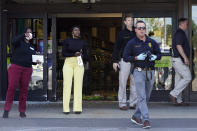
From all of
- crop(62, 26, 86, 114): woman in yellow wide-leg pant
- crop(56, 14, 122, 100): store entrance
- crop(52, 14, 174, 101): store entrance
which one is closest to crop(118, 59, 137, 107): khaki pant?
crop(62, 26, 86, 114): woman in yellow wide-leg pant

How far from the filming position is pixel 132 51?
750 centimetres

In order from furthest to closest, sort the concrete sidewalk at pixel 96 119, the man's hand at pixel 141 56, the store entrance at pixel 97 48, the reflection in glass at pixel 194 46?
1. the store entrance at pixel 97 48
2. the reflection in glass at pixel 194 46
3. the concrete sidewalk at pixel 96 119
4. the man's hand at pixel 141 56

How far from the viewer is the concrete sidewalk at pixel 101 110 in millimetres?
8844

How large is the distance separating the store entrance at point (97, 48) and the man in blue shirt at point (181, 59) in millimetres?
2533

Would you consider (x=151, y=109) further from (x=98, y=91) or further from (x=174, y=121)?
(x=98, y=91)

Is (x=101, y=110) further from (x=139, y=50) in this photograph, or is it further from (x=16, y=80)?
(x=139, y=50)

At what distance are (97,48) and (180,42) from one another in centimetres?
407

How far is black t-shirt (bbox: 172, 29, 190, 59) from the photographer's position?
31.9ft

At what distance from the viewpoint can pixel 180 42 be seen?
9.70 meters

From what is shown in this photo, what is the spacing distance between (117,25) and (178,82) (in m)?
3.87

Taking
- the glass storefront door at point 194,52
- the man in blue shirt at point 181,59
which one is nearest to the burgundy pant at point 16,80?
the man in blue shirt at point 181,59

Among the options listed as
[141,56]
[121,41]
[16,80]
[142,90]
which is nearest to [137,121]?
[142,90]

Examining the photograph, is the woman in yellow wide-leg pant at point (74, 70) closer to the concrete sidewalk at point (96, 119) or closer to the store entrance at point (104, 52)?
the concrete sidewalk at point (96, 119)

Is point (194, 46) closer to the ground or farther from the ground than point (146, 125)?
farther from the ground
